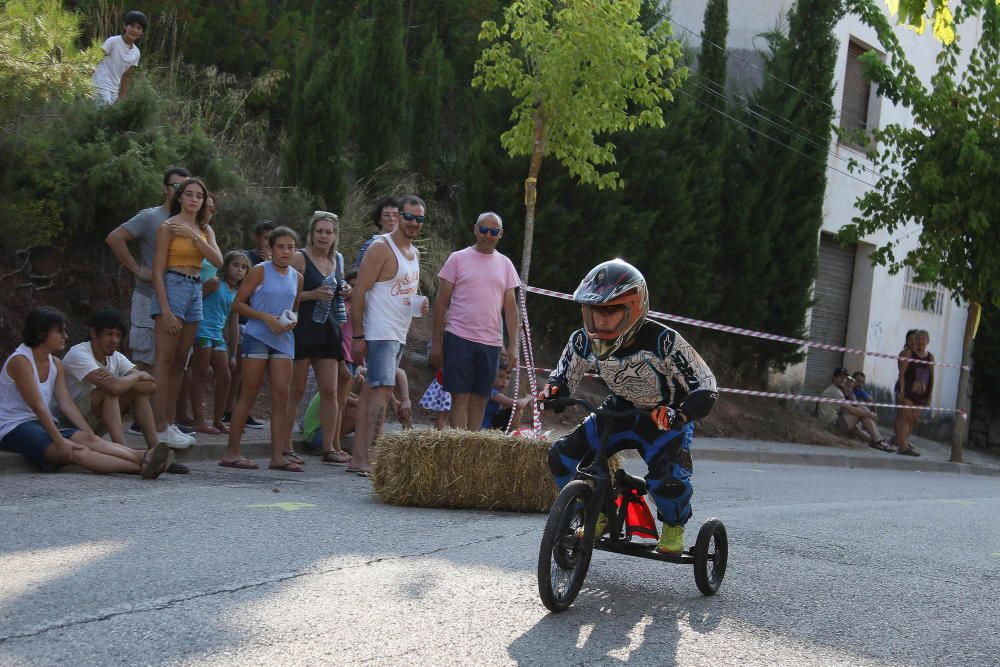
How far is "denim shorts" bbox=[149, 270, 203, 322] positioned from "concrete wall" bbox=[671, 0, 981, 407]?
1390 centimetres

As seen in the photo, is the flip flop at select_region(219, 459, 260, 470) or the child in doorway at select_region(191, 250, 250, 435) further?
the child in doorway at select_region(191, 250, 250, 435)

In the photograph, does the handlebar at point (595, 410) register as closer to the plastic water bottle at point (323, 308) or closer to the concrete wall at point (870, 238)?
the plastic water bottle at point (323, 308)

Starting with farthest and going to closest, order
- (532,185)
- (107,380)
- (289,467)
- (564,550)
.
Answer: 1. (532,185)
2. (289,467)
3. (107,380)
4. (564,550)

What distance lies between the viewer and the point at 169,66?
16.0 meters

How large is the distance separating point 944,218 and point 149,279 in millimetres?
13461

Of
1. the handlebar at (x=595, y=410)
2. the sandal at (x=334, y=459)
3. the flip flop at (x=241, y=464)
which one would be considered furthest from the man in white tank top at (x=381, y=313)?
the handlebar at (x=595, y=410)

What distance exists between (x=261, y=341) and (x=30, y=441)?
182 cm

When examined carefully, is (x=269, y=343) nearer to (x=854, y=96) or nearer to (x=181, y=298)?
(x=181, y=298)

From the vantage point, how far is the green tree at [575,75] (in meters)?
13.5

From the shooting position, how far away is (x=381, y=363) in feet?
29.9

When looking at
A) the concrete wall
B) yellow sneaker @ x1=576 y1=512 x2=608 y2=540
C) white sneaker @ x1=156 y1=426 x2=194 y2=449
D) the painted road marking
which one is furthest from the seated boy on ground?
the concrete wall

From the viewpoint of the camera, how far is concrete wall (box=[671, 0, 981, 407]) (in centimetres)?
2266

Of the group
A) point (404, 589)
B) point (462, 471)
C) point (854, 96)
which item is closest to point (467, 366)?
point (462, 471)

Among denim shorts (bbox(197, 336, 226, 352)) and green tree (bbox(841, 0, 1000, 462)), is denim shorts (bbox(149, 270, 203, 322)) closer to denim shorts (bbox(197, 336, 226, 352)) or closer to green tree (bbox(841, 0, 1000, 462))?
denim shorts (bbox(197, 336, 226, 352))
